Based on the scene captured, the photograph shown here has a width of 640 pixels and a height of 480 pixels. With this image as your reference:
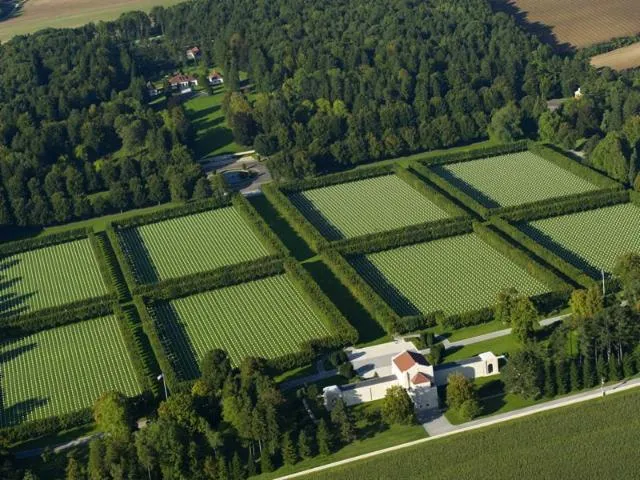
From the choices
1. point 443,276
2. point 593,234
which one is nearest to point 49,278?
point 443,276

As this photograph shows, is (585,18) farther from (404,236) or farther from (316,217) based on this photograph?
(404,236)

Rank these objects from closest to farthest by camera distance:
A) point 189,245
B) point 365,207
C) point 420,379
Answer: point 420,379 < point 189,245 < point 365,207

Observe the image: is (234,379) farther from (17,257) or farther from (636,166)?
(636,166)

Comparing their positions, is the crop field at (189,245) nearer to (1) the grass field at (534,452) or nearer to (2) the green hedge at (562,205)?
(2) the green hedge at (562,205)

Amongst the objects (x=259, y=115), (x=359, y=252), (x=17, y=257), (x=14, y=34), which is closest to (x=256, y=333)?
(x=359, y=252)

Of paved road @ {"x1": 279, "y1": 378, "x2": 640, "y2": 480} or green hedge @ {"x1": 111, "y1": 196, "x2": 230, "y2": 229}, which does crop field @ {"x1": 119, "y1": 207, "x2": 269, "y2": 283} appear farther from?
paved road @ {"x1": 279, "y1": 378, "x2": 640, "y2": 480}

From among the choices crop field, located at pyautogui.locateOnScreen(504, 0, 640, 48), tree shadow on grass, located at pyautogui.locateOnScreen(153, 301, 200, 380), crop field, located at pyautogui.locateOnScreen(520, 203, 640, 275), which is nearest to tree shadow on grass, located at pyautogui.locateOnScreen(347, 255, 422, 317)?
crop field, located at pyautogui.locateOnScreen(520, 203, 640, 275)
